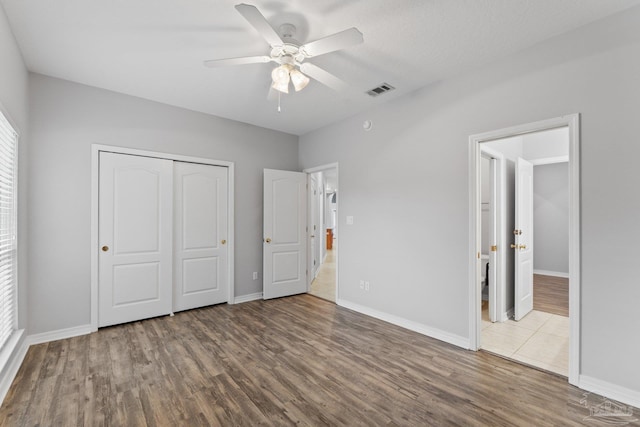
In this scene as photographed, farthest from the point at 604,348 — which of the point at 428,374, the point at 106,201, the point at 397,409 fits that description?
the point at 106,201

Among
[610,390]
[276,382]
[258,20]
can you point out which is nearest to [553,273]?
[610,390]

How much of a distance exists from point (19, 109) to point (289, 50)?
2534 mm

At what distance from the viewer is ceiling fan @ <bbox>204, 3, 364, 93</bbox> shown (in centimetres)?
183

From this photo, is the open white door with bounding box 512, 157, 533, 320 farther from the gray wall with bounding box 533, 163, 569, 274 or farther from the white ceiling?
the gray wall with bounding box 533, 163, 569, 274

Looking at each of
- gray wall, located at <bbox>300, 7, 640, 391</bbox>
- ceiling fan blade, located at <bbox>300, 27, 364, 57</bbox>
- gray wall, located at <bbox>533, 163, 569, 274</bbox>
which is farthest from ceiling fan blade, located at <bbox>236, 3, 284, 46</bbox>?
gray wall, located at <bbox>533, 163, 569, 274</bbox>

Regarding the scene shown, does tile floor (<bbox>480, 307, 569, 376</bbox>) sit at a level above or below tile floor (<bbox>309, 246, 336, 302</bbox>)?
above

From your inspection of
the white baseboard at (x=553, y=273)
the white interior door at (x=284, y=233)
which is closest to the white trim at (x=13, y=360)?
the white interior door at (x=284, y=233)

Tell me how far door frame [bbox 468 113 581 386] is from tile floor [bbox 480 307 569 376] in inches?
11.0

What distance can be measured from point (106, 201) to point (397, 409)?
12.0 feet

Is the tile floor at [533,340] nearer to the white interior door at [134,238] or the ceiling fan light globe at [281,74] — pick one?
the ceiling fan light globe at [281,74]

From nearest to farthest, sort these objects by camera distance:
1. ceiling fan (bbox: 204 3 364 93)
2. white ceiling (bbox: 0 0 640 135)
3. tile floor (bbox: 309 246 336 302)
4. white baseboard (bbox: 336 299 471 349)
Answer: ceiling fan (bbox: 204 3 364 93) → white ceiling (bbox: 0 0 640 135) → white baseboard (bbox: 336 299 471 349) → tile floor (bbox: 309 246 336 302)

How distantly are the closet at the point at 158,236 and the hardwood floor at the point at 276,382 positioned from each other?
495 millimetres

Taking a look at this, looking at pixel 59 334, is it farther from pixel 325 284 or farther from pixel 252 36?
pixel 325 284

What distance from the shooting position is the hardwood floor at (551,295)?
161 inches
